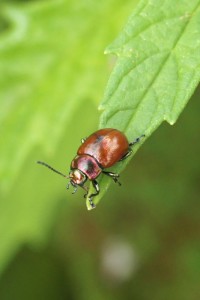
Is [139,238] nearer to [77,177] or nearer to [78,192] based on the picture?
[78,192]

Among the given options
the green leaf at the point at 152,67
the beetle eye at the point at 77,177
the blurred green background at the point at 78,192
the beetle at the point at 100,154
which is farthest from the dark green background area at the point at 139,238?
the green leaf at the point at 152,67

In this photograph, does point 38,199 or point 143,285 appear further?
point 143,285

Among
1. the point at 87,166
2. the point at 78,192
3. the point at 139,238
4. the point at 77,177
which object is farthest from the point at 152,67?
the point at 139,238

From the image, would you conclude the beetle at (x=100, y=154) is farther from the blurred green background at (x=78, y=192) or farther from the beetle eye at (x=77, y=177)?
the blurred green background at (x=78, y=192)

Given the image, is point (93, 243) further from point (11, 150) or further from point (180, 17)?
point (180, 17)

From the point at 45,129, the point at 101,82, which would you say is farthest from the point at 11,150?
the point at 101,82

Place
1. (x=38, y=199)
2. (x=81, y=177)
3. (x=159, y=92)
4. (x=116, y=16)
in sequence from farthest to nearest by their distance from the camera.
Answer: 1. (x=38, y=199)
2. (x=116, y=16)
3. (x=81, y=177)
4. (x=159, y=92)

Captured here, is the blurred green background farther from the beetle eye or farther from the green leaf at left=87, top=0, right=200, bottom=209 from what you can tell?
the green leaf at left=87, top=0, right=200, bottom=209
